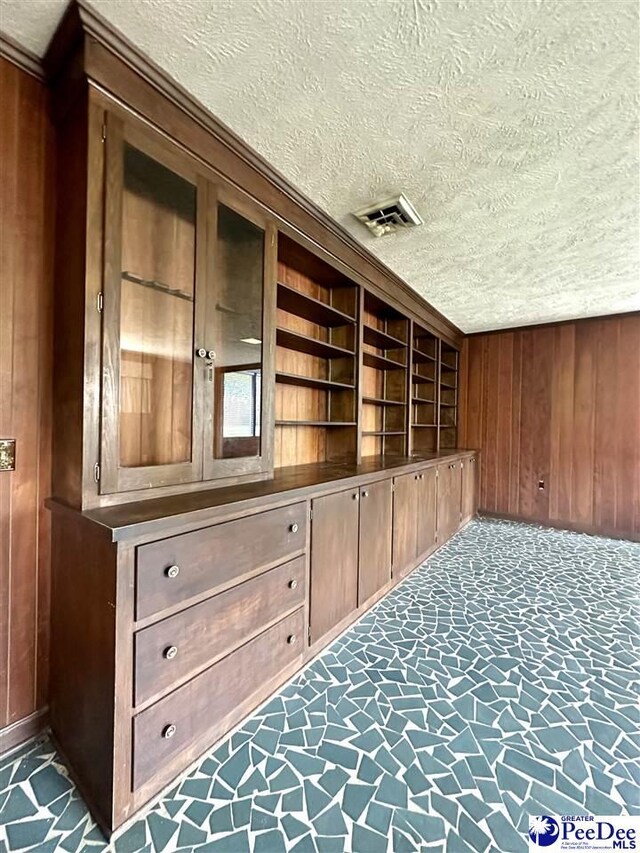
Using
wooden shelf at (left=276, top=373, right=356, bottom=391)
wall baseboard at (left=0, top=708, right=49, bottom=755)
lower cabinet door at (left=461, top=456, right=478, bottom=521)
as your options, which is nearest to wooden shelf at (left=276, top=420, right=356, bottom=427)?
wooden shelf at (left=276, top=373, right=356, bottom=391)

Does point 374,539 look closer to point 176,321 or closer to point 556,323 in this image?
point 176,321

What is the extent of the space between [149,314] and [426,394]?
3936mm

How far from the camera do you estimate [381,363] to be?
384cm

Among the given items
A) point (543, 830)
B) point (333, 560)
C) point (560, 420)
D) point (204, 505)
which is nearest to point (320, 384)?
point (333, 560)

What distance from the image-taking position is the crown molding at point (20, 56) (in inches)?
53.1

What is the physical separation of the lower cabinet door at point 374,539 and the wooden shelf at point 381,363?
1.26 meters

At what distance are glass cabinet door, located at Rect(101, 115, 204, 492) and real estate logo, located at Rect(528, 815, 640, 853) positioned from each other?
1703mm

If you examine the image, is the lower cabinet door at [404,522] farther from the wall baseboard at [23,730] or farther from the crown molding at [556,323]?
the crown molding at [556,323]

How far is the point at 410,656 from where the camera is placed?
2.11 m

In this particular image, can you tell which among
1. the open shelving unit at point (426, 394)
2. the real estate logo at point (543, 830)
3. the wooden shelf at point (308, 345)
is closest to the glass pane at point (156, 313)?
the wooden shelf at point (308, 345)

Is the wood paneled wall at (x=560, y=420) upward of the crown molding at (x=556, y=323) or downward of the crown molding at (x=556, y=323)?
downward

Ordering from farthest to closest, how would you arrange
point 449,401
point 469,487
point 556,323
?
1. point 449,401
2. point 469,487
3. point 556,323

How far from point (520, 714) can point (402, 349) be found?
121 inches

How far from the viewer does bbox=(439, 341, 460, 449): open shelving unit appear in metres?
5.36
